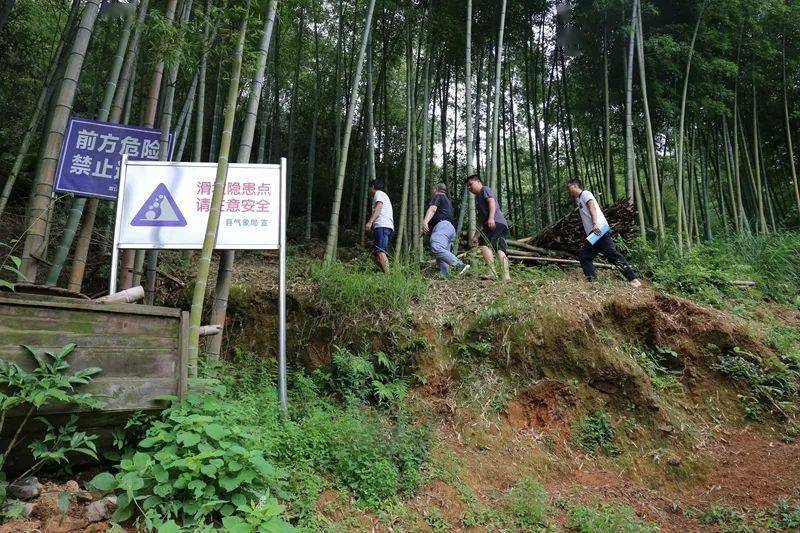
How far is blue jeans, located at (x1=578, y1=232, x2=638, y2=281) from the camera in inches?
190

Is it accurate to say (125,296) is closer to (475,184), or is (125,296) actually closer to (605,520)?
(605,520)

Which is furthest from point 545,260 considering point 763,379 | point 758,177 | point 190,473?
point 758,177

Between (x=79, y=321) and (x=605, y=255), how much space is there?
178 inches

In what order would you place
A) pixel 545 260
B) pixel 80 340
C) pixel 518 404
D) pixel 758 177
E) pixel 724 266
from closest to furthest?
pixel 80 340 → pixel 518 404 → pixel 545 260 → pixel 724 266 → pixel 758 177

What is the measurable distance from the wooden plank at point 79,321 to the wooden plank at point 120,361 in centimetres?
10

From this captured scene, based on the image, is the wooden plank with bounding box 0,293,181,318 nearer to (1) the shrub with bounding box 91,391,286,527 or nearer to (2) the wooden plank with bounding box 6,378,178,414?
(2) the wooden plank with bounding box 6,378,178,414

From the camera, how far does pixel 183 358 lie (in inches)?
90.7

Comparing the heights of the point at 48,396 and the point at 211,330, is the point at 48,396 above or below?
below

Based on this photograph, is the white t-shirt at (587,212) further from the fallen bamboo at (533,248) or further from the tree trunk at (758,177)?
the tree trunk at (758,177)

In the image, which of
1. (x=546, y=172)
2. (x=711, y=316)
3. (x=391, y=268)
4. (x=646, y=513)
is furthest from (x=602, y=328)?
(x=546, y=172)

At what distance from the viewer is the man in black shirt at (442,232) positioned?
505cm

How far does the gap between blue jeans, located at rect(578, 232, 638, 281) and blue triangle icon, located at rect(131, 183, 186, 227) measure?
379cm

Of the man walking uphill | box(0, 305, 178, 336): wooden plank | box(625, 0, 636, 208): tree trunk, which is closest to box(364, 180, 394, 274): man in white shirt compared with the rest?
the man walking uphill

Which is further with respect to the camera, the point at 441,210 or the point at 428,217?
the point at 441,210
